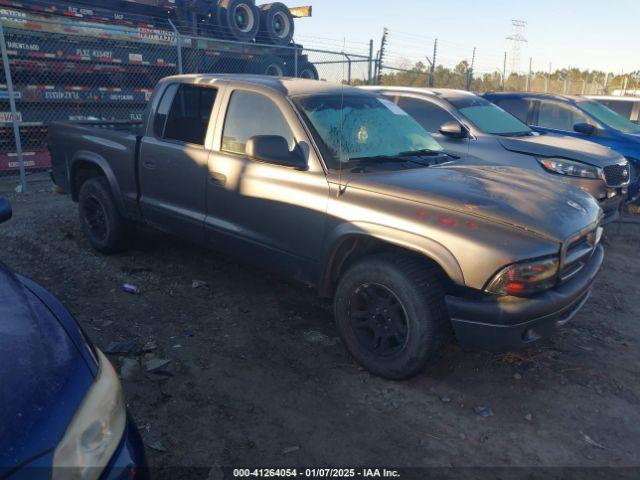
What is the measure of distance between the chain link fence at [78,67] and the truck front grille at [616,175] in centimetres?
675

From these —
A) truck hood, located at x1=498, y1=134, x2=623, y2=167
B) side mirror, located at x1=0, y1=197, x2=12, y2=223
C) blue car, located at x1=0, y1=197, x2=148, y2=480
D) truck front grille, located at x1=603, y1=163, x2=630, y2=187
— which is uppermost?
truck hood, located at x1=498, y1=134, x2=623, y2=167

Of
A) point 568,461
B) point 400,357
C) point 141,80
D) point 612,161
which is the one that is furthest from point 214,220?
point 141,80

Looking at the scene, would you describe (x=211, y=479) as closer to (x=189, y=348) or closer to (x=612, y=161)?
(x=189, y=348)

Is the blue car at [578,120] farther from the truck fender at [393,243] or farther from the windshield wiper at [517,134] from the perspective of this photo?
the truck fender at [393,243]

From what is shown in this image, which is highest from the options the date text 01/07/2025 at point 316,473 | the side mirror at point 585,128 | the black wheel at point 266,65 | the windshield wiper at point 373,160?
the black wheel at point 266,65

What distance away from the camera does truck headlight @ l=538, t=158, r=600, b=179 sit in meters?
5.69

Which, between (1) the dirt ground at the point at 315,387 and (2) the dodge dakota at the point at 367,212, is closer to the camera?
(1) the dirt ground at the point at 315,387

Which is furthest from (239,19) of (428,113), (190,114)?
(190,114)

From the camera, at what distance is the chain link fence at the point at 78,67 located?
862 cm

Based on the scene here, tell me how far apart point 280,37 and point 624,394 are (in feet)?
38.0

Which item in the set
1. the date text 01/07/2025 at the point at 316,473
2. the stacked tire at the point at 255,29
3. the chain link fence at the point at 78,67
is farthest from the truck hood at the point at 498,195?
the stacked tire at the point at 255,29

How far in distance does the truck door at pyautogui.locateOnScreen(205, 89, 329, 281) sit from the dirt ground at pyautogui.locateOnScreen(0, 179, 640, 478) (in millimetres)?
606

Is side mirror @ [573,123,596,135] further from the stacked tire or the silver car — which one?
the stacked tire

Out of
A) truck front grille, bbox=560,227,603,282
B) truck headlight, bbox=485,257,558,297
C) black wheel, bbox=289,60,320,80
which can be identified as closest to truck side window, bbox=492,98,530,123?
truck front grille, bbox=560,227,603,282
